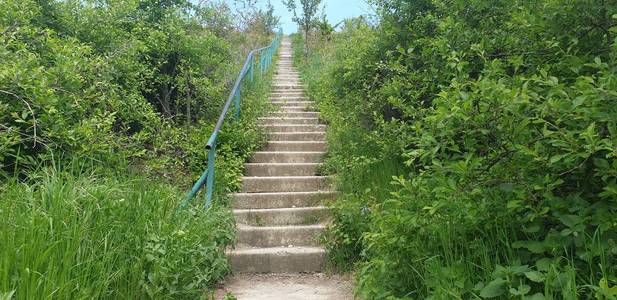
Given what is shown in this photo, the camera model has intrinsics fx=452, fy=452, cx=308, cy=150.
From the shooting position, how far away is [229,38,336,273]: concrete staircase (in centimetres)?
404

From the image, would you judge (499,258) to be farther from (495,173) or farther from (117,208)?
(117,208)

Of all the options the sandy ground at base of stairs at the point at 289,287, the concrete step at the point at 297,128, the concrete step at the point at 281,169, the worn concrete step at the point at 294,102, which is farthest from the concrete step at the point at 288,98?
the sandy ground at base of stairs at the point at 289,287

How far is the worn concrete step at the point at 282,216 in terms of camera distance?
15.4ft

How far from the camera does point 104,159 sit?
3828 millimetres

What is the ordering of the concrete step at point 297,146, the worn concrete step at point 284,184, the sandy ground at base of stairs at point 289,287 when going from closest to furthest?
the sandy ground at base of stairs at point 289,287 < the worn concrete step at point 284,184 < the concrete step at point 297,146

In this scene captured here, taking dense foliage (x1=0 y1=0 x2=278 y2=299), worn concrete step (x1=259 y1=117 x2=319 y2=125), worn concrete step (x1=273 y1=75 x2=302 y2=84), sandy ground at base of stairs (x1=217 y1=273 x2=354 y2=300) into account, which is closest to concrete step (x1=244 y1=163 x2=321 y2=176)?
dense foliage (x1=0 y1=0 x2=278 y2=299)

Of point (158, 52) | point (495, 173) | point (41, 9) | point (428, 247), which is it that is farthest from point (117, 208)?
point (158, 52)

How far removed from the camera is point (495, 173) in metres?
2.25

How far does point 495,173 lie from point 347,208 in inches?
78.9

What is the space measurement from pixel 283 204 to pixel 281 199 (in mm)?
61

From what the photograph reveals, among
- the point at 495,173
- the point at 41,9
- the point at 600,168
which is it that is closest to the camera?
the point at 600,168

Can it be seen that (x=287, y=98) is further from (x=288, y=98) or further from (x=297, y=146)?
(x=297, y=146)

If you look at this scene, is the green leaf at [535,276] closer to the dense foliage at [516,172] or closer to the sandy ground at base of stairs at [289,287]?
the dense foliage at [516,172]

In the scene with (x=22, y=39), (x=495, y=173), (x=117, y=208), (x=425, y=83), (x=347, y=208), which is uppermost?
(x=22, y=39)
